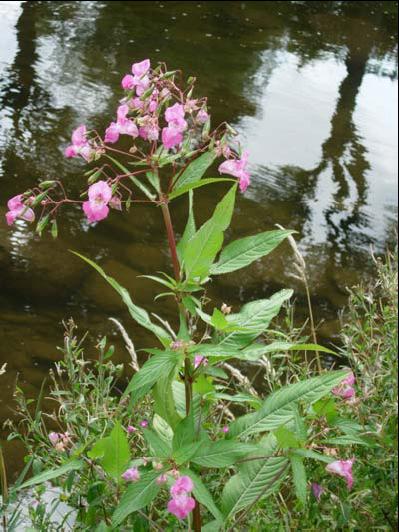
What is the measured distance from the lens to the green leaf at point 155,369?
74.8 inches

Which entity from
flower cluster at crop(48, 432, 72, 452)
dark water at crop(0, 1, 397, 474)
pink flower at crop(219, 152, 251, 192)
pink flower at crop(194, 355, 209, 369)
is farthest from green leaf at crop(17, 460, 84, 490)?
dark water at crop(0, 1, 397, 474)

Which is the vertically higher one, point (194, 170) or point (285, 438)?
point (194, 170)

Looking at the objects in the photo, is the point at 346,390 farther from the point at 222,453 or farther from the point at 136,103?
the point at 136,103

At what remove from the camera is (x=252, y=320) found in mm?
2143

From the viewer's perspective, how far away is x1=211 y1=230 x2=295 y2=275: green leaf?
2.07 m

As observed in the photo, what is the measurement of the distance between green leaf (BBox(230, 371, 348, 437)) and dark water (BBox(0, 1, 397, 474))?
128 centimetres

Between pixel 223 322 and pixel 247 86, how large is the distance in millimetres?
5566

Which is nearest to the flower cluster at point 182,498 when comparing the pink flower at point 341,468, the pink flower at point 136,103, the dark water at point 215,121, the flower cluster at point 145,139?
the pink flower at point 341,468

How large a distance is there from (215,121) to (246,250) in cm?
452

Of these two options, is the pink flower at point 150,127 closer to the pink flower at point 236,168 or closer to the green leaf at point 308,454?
the pink flower at point 236,168

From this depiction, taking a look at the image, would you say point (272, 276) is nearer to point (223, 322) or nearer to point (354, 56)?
point (223, 322)

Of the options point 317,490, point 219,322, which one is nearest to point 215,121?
point 317,490

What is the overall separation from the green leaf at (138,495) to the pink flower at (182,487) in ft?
0.29

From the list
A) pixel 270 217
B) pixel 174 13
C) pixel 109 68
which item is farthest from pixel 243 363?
pixel 174 13
